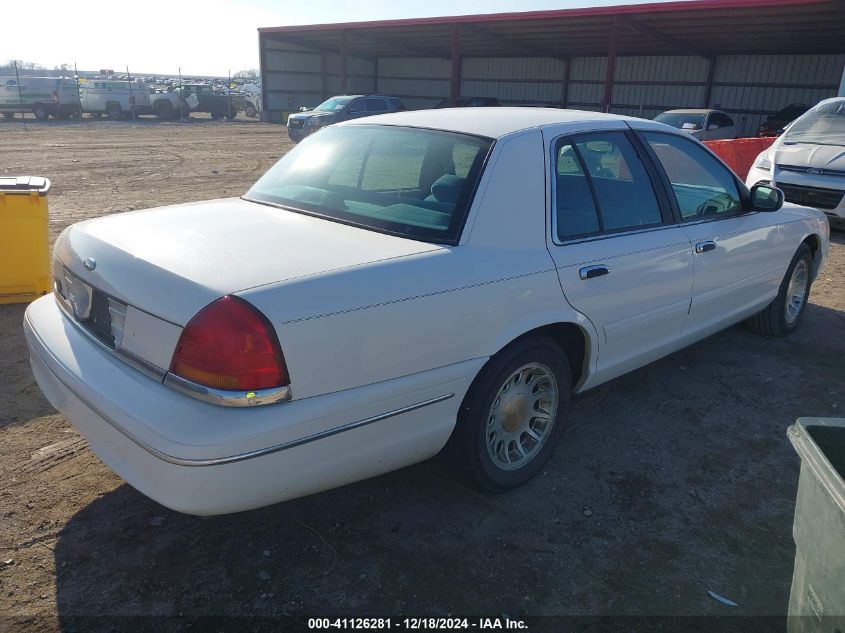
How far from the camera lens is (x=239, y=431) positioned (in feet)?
7.11

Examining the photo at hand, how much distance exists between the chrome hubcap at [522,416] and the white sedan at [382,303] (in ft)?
0.03

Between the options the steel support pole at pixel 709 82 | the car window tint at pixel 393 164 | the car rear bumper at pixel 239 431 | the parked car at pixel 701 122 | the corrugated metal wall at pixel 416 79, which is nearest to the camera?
the car rear bumper at pixel 239 431

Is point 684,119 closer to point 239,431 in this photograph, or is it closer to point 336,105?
point 336,105

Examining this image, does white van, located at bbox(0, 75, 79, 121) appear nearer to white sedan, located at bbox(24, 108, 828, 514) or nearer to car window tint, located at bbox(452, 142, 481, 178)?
white sedan, located at bbox(24, 108, 828, 514)

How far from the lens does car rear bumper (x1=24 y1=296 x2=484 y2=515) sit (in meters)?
2.18

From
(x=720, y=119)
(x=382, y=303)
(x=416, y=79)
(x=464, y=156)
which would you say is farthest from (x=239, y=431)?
(x=416, y=79)

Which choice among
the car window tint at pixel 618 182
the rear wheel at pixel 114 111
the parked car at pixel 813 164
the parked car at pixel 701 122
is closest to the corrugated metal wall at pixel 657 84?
the parked car at pixel 701 122

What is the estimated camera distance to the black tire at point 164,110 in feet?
110

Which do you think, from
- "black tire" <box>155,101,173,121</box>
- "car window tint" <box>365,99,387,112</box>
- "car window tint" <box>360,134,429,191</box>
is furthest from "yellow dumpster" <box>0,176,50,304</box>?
"black tire" <box>155,101,173,121</box>

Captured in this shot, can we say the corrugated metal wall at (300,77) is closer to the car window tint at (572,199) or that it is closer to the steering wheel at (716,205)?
the steering wheel at (716,205)

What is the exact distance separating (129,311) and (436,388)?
3.85ft

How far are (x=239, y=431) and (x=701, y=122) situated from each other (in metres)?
17.4

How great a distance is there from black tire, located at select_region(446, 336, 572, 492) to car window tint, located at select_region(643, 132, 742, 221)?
1372mm

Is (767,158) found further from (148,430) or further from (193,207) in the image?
(148,430)
